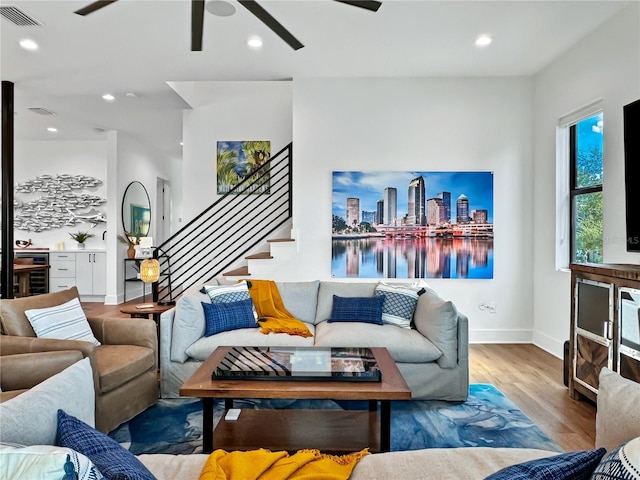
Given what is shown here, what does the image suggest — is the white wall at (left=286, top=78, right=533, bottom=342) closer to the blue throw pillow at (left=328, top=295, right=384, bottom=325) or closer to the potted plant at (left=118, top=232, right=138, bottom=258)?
the blue throw pillow at (left=328, top=295, right=384, bottom=325)

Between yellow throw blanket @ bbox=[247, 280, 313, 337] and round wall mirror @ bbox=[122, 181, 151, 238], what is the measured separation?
5.01 m

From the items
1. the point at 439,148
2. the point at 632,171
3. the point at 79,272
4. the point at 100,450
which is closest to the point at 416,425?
the point at 100,450

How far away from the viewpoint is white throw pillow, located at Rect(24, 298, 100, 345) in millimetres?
2649

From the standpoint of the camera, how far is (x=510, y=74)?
15.6 feet

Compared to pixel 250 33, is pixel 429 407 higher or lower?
lower

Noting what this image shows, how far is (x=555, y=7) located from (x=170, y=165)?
8698 millimetres

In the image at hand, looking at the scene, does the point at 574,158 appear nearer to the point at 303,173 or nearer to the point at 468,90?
the point at 468,90

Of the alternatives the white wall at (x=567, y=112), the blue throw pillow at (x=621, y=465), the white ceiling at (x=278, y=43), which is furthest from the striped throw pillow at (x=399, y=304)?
the blue throw pillow at (x=621, y=465)

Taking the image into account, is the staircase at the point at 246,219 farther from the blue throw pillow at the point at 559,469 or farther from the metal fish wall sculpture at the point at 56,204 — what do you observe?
the blue throw pillow at the point at 559,469

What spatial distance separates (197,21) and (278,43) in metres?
1.69

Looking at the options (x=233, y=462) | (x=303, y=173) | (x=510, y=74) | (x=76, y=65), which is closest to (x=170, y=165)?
(x=76, y=65)

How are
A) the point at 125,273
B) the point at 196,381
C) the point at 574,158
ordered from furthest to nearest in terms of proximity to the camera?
the point at 125,273 → the point at 574,158 → the point at 196,381

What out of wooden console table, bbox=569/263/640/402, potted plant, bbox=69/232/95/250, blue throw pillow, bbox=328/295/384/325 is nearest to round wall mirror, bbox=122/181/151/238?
potted plant, bbox=69/232/95/250

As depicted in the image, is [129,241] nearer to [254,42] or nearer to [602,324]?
[254,42]
